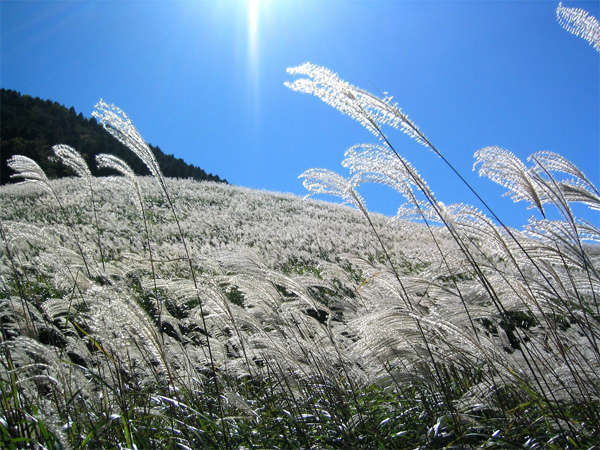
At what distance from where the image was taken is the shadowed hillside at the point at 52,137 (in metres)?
35.1

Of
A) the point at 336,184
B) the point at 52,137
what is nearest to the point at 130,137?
the point at 336,184

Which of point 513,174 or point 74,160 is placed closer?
point 513,174

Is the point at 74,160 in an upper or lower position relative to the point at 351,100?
upper

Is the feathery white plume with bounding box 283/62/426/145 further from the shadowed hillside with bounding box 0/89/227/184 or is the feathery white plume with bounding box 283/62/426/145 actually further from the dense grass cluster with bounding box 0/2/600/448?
the shadowed hillside with bounding box 0/89/227/184

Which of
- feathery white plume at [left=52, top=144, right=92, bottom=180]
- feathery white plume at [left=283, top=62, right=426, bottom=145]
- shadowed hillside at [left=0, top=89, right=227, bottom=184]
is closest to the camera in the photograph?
feathery white plume at [left=283, top=62, right=426, bottom=145]

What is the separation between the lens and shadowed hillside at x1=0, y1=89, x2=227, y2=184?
115 ft

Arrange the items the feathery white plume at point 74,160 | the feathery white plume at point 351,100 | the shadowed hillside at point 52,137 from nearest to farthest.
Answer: the feathery white plume at point 351,100, the feathery white plume at point 74,160, the shadowed hillside at point 52,137

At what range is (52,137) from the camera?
4434 cm

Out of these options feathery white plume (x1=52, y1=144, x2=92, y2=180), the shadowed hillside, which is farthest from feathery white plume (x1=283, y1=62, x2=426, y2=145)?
the shadowed hillside

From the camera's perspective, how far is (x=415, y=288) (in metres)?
2.52

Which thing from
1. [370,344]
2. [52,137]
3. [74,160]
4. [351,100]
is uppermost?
[52,137]

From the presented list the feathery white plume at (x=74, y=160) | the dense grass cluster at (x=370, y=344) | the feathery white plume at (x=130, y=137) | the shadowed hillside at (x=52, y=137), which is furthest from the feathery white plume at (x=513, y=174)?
the shadowed hillside at (x=52, y=137)

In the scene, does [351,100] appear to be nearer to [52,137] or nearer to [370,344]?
[370,344]

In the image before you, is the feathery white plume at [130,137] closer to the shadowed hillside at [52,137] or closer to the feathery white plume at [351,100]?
the feathery white plume at [351,100]
